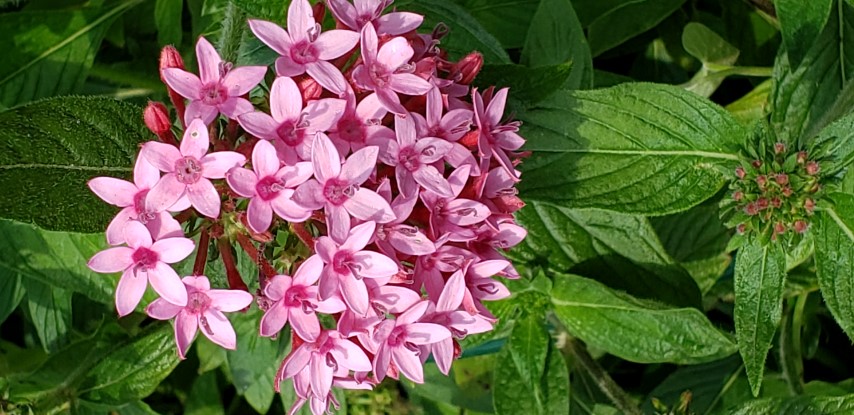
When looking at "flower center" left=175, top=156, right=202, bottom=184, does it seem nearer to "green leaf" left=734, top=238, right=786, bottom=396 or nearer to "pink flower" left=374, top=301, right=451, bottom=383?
"pink flower" left=374, top=301, right=451, bottom=383

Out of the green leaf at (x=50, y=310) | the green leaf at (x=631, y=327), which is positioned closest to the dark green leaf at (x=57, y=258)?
the green leaf at (x=50, y=310)

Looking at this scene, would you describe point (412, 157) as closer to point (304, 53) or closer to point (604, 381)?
point (304, 53)

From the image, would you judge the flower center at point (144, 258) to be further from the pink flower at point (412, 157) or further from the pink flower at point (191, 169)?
the pink flower at point (412, 157)

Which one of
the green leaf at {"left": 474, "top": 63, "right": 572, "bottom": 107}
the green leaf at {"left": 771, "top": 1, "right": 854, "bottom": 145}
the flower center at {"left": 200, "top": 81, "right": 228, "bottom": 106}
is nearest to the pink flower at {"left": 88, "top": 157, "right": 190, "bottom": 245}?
the flower center at {"left": 200, "top": 81, "right": 228, "bottom": 106}

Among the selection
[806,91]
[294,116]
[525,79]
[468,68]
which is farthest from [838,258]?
[294,116]

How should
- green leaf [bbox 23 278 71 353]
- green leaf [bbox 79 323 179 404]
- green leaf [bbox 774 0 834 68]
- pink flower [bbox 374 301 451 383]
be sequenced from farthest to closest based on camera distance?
1. green leaf [bbox 23 278 71 353]
2. green leaf [bbox 79 323 179 404]
3. green leaf [bbox 774 0 834 68]
4. pink flower [bbox 374 301 451 383]
